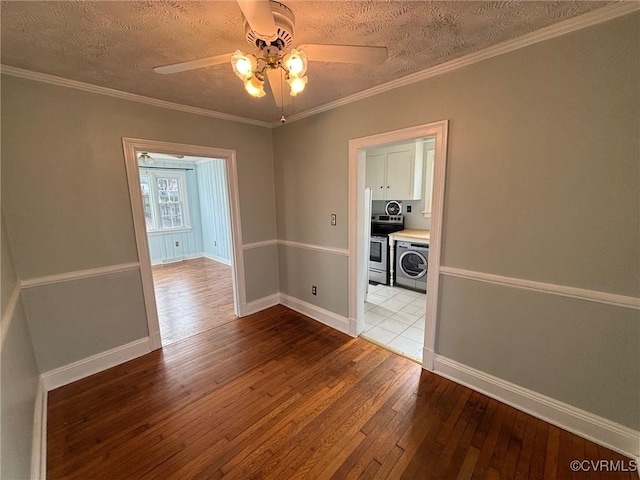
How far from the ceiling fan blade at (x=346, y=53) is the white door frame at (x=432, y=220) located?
38.2 inches

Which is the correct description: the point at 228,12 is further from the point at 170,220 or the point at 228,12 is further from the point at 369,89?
the point at 170,220

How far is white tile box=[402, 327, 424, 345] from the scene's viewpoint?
9.21 ft

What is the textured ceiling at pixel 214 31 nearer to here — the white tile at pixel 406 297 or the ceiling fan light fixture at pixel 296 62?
the ceiling fan light fixture at pixel 296 62

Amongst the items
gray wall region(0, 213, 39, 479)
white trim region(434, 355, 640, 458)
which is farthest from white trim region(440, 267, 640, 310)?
gray wall region(0, 213, 39, 479)

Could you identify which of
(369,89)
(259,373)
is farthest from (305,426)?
(369,89)

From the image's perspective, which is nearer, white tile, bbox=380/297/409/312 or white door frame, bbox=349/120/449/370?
white door frame, bbox=349/120/449/370

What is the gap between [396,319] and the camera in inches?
129

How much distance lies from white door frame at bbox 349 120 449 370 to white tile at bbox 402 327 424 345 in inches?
18.6

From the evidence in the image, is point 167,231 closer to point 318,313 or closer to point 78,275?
point 78,275

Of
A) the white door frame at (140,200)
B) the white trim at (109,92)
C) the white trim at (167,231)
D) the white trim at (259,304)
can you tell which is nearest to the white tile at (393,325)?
the white trim at (259,304)

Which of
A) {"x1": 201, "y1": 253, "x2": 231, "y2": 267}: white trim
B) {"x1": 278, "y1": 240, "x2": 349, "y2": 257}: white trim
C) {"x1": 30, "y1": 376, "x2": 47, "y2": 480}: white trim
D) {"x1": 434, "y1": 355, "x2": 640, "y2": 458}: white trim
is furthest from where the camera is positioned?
{"x1": 201, "y1": 253, "x2": 231, "y2": 267}: white trim

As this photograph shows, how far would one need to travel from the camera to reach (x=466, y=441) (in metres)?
1.65

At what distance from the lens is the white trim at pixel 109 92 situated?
1.83 metres

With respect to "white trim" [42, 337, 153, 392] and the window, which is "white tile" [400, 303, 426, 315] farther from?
the window
